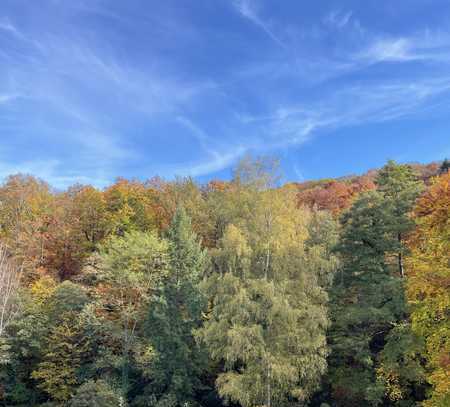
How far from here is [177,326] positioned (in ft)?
79.7

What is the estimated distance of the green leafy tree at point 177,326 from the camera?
75.9ft

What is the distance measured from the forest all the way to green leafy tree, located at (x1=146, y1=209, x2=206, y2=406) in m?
0.09

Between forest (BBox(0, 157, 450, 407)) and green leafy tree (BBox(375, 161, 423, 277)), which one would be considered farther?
green leafy tree (BBox(375, 161, 423, 277))

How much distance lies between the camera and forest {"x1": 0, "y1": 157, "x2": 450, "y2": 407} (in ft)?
57.1

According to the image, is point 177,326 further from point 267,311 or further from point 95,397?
point 267,311

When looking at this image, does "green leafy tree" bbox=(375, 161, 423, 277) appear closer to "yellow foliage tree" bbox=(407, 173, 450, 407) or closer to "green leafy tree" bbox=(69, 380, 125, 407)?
"yellow foliage tree" bbox=(407, 173, 450, 407)

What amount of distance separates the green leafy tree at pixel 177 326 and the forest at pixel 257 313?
0.09 metres

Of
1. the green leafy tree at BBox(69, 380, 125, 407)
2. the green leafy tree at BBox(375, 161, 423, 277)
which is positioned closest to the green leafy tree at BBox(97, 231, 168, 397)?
the green leafy tree at BBox(69, 380, 125, 407)

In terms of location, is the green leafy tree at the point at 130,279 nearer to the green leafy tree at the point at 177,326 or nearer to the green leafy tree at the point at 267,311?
the green leafy tree at the point at 177,326

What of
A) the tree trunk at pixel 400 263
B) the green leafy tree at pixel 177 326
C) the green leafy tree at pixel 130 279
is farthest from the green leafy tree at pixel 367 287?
the green leafy tree at pixel 130 279

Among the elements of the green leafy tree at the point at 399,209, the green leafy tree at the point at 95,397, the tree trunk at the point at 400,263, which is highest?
the green leafy tree at the point at 399,209

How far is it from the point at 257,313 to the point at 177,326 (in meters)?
7.34

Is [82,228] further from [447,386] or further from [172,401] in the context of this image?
[447,386]

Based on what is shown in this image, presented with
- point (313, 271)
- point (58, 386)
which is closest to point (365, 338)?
point (313, 271)
